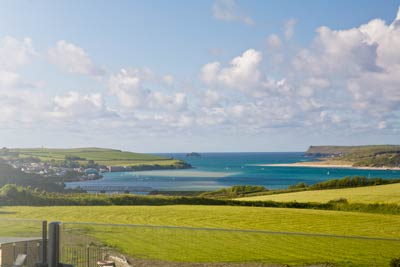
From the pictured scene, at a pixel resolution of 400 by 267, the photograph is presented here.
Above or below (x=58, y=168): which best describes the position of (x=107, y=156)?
above

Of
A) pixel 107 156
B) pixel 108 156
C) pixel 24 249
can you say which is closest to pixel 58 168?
pixel 107 156

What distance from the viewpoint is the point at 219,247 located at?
1305 centimetres

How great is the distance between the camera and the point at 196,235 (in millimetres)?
13234

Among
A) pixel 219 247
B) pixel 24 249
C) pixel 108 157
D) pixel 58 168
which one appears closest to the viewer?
pixel 24 249

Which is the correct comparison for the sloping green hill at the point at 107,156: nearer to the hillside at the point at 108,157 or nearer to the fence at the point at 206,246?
the hillside at the point at 108,157

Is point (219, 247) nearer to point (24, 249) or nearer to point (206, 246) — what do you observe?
point (206, 246)

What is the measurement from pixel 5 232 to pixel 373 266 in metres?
9.00

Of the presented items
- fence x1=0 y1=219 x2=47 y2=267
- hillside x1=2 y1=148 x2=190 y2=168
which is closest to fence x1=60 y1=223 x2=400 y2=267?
fence x1=0 y1=219 x2=47 y2=267

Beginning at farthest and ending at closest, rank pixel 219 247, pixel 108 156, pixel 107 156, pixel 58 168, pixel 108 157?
pixel 108 156 → pixel 107 156 → pixel 108 157 → pixel 58 168 → pixel 219 247

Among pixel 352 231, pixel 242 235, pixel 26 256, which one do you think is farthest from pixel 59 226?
pixel 352 231

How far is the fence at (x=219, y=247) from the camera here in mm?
12086

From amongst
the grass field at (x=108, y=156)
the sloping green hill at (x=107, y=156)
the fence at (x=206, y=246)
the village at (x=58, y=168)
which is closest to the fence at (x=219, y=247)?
the fence at (x=206, y=246)

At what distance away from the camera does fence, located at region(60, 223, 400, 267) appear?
12.1 metres

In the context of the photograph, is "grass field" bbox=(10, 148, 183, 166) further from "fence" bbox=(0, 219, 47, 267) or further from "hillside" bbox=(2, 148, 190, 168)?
"fence" bbox=(0, 219, 47, 267)
